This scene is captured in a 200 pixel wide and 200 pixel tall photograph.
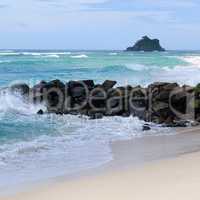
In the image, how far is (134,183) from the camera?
645 cm

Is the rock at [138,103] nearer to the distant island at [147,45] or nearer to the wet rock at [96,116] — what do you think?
the wet rock at [96,116]

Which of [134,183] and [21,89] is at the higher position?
[21,89]

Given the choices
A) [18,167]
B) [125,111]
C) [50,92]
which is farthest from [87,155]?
[50,92]

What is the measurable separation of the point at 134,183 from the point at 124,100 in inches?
339

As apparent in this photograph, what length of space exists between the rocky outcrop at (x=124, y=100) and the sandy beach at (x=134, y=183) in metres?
5.27

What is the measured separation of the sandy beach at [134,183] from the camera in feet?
19.3

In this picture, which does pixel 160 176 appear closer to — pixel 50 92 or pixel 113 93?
pixel 113 93

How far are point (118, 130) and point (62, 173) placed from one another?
4584 millimetres

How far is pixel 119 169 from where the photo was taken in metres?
7.52

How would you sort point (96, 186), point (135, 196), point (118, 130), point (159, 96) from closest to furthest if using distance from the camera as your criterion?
point (135, 196) → point (96, 186) → point (118, 130) → point (159, 96)

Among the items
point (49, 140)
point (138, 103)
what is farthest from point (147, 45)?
point (49, 140)

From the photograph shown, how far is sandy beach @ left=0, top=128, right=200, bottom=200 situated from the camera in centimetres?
589

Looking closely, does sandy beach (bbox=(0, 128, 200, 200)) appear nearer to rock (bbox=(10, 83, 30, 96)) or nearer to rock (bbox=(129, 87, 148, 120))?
rock (bbox=(129, 87, 148, 120))

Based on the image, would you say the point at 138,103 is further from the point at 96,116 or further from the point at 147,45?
the point at 147,45
